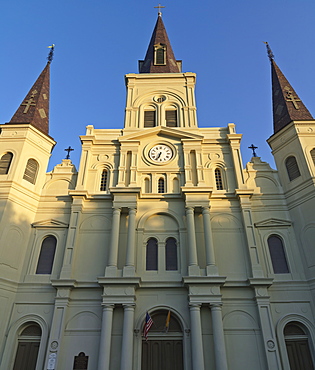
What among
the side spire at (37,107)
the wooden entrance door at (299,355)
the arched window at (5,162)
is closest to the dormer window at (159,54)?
the side spire at (37,107)

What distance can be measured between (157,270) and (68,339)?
209 inches

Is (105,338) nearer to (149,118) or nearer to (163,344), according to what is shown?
(163,344)

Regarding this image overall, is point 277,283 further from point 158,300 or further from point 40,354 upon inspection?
point 40,354

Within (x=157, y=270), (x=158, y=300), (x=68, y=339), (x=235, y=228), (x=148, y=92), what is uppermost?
(x=148, y=92)

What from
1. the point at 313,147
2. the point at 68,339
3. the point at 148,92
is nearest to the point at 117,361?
the point at 68,339

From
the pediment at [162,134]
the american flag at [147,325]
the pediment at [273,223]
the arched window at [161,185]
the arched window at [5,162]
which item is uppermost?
the pediment at [162,134]

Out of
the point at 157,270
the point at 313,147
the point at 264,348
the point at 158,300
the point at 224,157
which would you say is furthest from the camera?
the point at 224,157

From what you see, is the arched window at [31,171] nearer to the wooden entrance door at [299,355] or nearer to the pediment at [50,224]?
the pediment at [50,224]

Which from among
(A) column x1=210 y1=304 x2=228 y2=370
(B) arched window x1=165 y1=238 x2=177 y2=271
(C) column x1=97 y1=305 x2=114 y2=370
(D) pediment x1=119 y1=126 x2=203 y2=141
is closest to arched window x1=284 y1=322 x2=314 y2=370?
(A) column x1=210 y1=304 x2=228 y2=370

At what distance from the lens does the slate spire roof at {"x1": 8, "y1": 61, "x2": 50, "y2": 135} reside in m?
21.0

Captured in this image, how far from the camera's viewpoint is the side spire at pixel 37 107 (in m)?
21.0

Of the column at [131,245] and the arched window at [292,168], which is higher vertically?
the arched window at [292,168]

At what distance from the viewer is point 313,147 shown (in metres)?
18.8

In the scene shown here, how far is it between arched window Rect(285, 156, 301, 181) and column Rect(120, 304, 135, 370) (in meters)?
11.9
